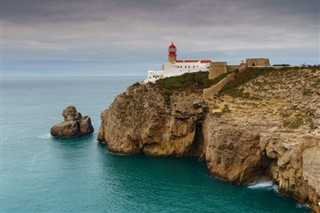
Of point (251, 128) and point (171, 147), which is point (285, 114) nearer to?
point (251, 128)

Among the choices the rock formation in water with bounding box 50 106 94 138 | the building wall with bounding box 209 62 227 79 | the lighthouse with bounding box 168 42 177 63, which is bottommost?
the rock formation in water with bounding box 50 106 94 138

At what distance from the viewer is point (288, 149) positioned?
4506 cm

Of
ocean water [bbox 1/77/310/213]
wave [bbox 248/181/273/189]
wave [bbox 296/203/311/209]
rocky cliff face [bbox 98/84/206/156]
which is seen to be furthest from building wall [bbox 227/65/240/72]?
wave [bbox 296/203/311/209]

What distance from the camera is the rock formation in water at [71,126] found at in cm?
8969

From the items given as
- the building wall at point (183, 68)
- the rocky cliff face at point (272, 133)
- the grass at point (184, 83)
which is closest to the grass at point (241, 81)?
the rocky cliff face at point (272, 133)

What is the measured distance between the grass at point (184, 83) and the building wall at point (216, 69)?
5.54 ft

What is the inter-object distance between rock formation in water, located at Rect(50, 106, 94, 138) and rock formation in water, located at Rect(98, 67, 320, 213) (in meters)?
16.1

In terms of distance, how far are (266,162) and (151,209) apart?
2047 cm

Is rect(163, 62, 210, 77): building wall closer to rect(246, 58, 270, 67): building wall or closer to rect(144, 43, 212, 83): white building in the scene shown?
rect(144, 43, 212, 83): white building

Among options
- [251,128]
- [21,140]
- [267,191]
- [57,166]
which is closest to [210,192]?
[267,191]

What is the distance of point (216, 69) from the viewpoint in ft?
246

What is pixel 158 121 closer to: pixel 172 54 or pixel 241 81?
pixel 241 81

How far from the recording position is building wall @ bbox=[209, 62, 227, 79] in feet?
246

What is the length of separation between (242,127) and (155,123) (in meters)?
22.7
